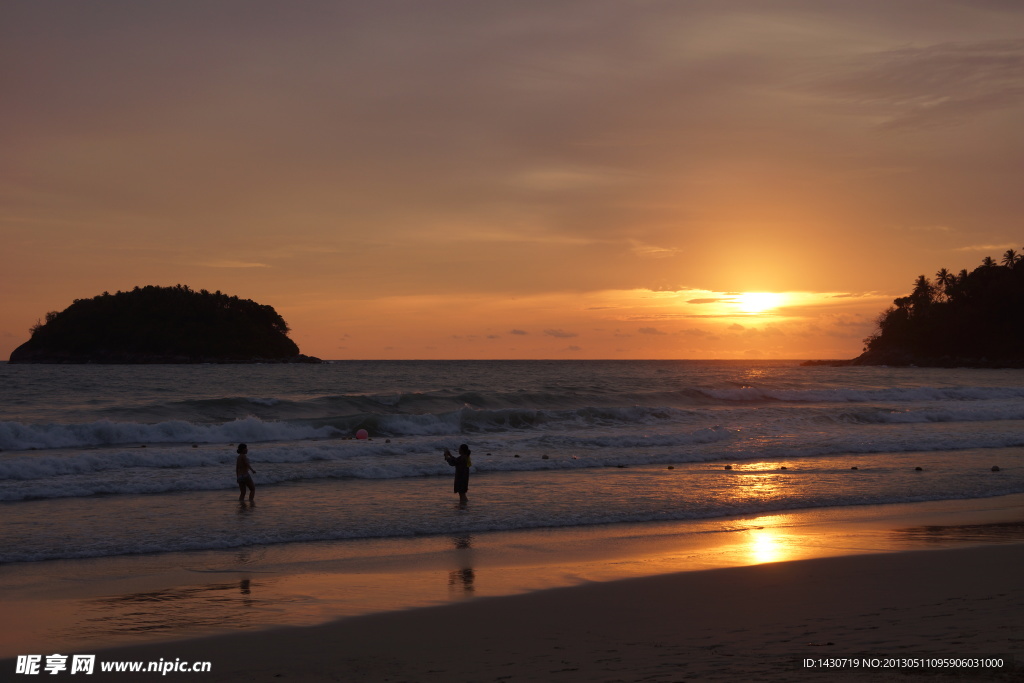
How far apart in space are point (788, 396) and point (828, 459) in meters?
27.7

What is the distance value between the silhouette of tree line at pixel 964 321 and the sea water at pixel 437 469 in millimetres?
85225

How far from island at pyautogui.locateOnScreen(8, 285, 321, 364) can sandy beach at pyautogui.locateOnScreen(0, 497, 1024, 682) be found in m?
139

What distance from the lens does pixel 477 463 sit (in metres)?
22.0

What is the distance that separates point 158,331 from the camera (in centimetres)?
13812

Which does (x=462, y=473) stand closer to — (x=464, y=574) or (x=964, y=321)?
(x=464, y=574)

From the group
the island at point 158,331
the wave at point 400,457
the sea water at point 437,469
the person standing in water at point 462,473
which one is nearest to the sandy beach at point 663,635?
the sea water at point 437,469

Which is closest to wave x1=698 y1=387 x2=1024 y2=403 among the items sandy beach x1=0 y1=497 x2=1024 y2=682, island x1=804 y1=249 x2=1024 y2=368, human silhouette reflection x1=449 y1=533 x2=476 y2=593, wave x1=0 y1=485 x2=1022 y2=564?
wave x1=0 y1=485 x2=1022 y2=564

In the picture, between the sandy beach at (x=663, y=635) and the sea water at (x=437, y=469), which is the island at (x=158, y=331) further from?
the sandy beach at (x=663, y=635)

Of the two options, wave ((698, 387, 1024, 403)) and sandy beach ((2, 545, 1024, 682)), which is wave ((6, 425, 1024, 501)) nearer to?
sandy beach ((2, 545, 1024, 682))

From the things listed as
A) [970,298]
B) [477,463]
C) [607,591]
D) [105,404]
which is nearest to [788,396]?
[477,463]

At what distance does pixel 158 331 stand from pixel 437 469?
434ft

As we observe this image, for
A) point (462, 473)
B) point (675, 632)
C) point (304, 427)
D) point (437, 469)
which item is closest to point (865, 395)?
point (304, 427)

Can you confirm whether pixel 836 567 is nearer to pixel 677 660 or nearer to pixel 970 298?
pixel 677 660

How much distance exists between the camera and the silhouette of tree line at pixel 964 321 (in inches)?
4508
